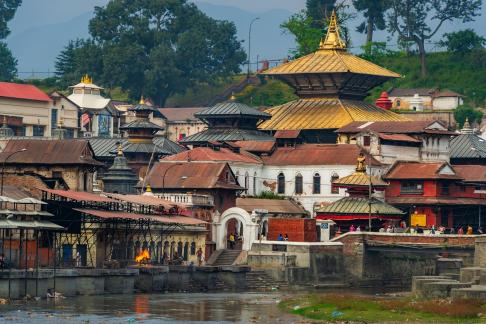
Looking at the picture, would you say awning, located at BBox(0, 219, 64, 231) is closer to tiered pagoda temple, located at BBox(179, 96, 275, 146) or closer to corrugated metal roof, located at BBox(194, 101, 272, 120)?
tiered pagoda temple, located at BBox(179, 96, 275, 146)

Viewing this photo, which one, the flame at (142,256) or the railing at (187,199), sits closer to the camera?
the flame at (142,256)

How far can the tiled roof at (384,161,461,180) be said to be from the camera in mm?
150125

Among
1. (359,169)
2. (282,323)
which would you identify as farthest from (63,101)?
(282,323)

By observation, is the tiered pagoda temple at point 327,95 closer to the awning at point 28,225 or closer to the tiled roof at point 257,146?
the tiled roof at point 257,146

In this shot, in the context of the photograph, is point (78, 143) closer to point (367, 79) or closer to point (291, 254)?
point (291, 254)

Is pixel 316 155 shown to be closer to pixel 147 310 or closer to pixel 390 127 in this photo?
pixel 390 127

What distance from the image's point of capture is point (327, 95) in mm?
172000

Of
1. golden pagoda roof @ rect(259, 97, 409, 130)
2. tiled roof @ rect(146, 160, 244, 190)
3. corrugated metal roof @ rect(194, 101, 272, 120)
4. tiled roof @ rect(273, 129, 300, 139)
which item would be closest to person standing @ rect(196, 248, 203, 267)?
tiled roof @ rect(146, 160, 244, 190)

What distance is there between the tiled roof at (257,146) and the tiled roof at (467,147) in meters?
17.3

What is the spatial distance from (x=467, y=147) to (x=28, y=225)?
70779 millimetres

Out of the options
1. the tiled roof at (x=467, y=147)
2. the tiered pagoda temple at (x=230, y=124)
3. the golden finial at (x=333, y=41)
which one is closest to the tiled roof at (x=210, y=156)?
the tiered pagoda temple at (x=230, y=124)

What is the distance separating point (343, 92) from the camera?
172 m

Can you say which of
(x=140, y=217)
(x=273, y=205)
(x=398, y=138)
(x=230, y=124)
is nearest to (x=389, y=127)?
(x=398, y=138)

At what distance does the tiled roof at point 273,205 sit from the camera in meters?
149
